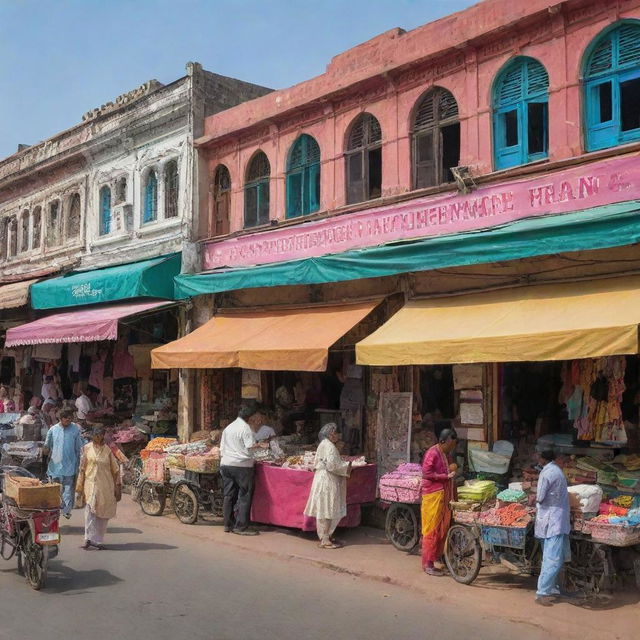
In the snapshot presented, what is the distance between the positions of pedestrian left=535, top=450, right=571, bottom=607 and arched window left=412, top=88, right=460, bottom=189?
5324mm

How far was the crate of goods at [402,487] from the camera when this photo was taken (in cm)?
937

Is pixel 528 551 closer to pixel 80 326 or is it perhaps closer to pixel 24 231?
pixel 80 326

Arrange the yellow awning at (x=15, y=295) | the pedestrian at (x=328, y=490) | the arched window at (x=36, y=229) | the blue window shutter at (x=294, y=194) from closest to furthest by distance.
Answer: the pedestrian at (x=328, y=490) → the blue window shutter at (x=294, y=194) → the yellow awning at (x=15, y=295) → the arched window at (x=36, y=229)

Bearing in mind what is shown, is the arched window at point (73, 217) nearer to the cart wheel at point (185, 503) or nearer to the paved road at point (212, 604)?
the cart wheel at point (185, 503)

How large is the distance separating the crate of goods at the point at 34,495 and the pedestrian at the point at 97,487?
1.31 metres

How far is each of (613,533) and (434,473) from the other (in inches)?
77.4

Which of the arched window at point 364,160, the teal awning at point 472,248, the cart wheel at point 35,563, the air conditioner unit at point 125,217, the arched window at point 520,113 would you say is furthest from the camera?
the air conditioner unit at point 125,217

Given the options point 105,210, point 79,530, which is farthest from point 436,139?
point 105,210

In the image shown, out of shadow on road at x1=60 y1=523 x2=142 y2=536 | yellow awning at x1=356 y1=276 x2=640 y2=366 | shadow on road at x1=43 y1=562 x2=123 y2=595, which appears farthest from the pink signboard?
shadow on road at x1=43 y1=562 x2=123 y2=595

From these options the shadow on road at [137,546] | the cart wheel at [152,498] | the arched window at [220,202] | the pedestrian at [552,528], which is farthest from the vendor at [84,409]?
the pedestrian at [552,528]

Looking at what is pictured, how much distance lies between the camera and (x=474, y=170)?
34.7 ft

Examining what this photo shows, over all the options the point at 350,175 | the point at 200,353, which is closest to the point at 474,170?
the point at 350,175

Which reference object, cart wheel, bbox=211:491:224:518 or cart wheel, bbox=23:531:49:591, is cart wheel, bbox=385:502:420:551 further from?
cart wheel, bbox=23:531:49:591

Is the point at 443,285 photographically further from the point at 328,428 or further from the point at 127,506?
the point at 127,506
